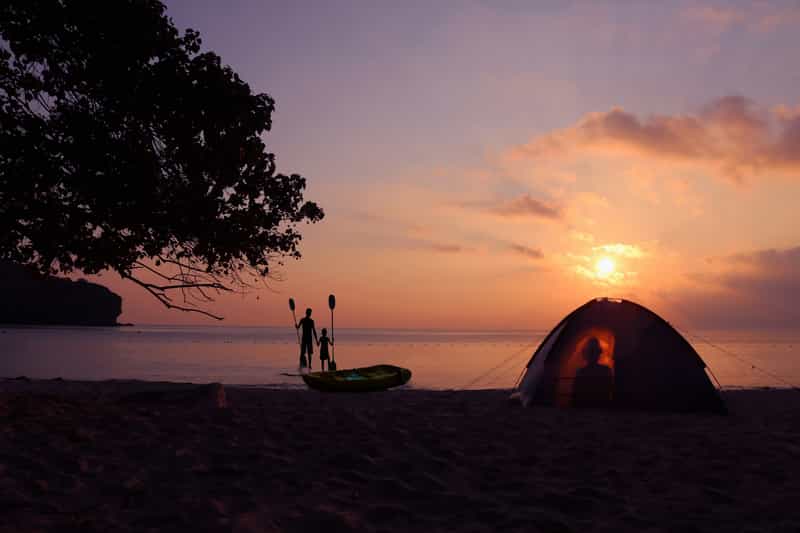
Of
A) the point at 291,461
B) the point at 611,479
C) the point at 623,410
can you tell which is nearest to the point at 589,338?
the point at 623,410

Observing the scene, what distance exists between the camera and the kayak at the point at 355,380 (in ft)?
59.7

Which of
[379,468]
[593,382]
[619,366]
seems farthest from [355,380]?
[379,468]

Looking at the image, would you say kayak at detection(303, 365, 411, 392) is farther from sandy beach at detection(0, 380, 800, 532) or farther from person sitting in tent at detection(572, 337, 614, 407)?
person sitting in tent at detection(572, 337, 614, 407)

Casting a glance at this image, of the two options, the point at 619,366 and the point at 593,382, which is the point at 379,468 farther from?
the point at 619,366

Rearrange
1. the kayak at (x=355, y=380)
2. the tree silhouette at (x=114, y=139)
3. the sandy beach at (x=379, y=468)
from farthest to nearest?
the kayak at (x=355, y=380) → the tree silhouette at (x=114, y=139) → the sandy beach at (x=379, y=468)

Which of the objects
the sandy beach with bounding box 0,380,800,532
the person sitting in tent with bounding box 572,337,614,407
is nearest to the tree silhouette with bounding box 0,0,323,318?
the sandy beach with bounding box 0,380,800,532

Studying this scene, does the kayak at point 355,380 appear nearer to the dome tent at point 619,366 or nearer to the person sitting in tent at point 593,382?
the dome tent at point 619,366

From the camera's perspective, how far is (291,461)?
8633mm

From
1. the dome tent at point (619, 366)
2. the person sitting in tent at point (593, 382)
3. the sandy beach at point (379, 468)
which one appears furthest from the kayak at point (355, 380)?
the person sitting in tent at point (593, 382)

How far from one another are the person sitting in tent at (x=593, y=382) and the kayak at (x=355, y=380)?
265 inches

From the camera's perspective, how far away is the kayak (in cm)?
1820

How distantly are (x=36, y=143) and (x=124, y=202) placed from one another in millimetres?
1844

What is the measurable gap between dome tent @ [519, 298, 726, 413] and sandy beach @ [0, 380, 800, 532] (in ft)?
2.81

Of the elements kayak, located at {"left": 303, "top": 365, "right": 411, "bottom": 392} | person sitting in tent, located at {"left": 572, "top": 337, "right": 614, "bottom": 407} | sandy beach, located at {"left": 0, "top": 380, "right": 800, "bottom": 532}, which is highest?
person sitting in tent, located at {"left": 572, "top": 337, "right": 614, "bottom": 407}
